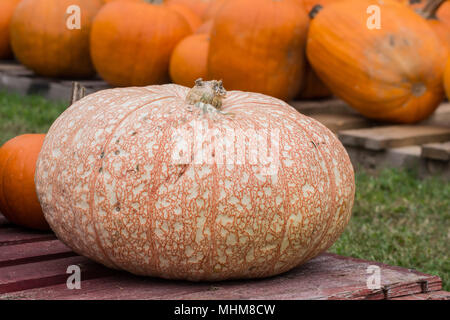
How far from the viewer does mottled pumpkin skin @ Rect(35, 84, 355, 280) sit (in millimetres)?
1642

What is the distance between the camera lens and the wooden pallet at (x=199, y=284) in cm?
164

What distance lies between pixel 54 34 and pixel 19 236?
135 inches

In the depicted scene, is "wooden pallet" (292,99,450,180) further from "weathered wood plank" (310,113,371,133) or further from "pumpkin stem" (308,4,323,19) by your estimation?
"pumpkin stem" (308,4,323,19)

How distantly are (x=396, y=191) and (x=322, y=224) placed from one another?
197 cm

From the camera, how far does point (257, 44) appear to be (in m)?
4.17

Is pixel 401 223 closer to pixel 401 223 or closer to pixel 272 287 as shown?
pixel 401 223

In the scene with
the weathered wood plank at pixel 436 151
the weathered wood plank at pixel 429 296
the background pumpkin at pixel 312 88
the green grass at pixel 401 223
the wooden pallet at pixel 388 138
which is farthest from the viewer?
the background pumpkin at pixel 312 88

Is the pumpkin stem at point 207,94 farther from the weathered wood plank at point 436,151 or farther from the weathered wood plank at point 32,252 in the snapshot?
the weathered wood plank at point 436,151

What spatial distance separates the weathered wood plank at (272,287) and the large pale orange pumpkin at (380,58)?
2.30m

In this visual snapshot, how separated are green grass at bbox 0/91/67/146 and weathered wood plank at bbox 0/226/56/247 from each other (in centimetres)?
203

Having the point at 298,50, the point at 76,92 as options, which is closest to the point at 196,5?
the point at 298,50

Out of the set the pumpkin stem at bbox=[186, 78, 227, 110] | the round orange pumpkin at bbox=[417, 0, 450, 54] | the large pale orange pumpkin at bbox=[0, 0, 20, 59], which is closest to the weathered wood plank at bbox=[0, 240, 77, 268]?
the pumpkin stem at bbox=[186, 78, 227, 110]

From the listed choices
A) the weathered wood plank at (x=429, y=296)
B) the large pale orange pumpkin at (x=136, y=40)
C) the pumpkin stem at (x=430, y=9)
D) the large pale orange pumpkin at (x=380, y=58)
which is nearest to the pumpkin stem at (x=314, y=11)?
the large pale orange pumpkin at (x=380, y=58)
